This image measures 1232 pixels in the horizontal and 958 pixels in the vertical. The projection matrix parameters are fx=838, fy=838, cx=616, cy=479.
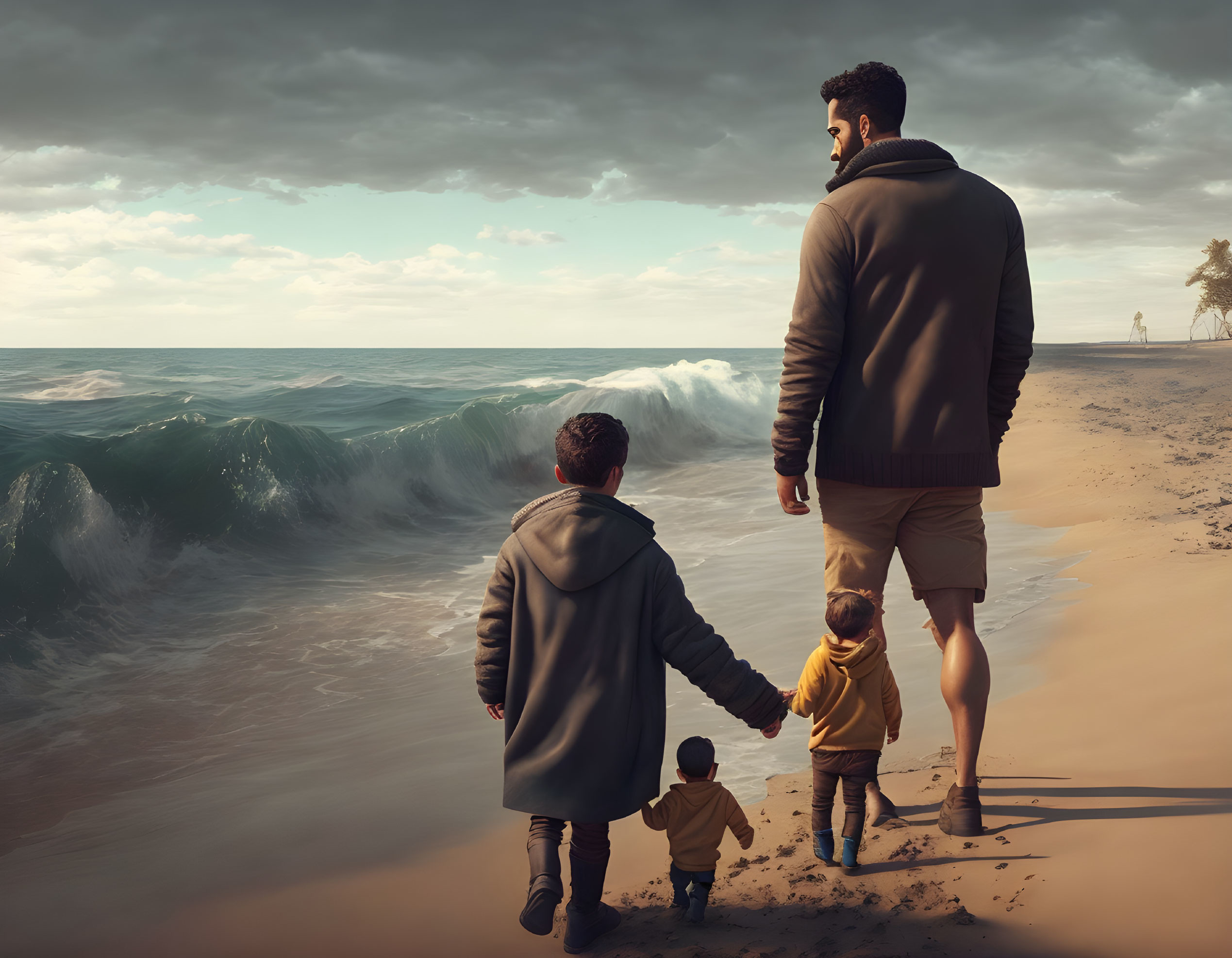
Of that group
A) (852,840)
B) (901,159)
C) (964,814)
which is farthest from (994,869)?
(901,159)

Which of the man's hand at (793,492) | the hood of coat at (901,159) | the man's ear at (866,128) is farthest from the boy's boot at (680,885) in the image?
the man's ear at (866,128)

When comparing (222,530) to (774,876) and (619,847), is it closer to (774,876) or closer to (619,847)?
(619,847)

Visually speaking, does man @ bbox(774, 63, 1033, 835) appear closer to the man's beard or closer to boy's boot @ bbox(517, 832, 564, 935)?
the man's beard

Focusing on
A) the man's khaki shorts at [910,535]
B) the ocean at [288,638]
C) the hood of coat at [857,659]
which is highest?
the man's khaki shorts at [910,535]

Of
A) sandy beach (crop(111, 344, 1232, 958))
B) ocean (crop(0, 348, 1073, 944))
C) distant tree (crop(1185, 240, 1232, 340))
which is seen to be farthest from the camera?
distant tree (crop(1185, 240, 1232, 340))

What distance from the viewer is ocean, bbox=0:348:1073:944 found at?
3.35 metres

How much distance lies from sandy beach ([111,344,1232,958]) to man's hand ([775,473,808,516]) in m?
1.06

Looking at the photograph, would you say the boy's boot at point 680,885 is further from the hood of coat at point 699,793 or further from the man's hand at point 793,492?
the man's hand at point 793,492

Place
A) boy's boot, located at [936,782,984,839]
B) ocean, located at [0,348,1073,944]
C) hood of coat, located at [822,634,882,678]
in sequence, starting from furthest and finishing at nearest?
1. ocean, located at [0,348,1073,944]
2. boy's boot, located at [936,782,984,839]
3. hood of coat, located at [822,634,882,678]

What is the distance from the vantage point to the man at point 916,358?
2.41m

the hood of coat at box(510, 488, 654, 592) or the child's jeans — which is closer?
the hood of coat at box(510, 488, 654, 592)

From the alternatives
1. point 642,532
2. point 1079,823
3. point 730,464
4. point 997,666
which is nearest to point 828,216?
point 642,532

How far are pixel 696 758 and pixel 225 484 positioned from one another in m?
10.0

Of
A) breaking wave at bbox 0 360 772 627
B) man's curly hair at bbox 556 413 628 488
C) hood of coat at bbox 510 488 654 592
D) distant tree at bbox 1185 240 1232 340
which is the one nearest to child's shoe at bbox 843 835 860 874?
hood of coat at bbox 510 488 654 592
